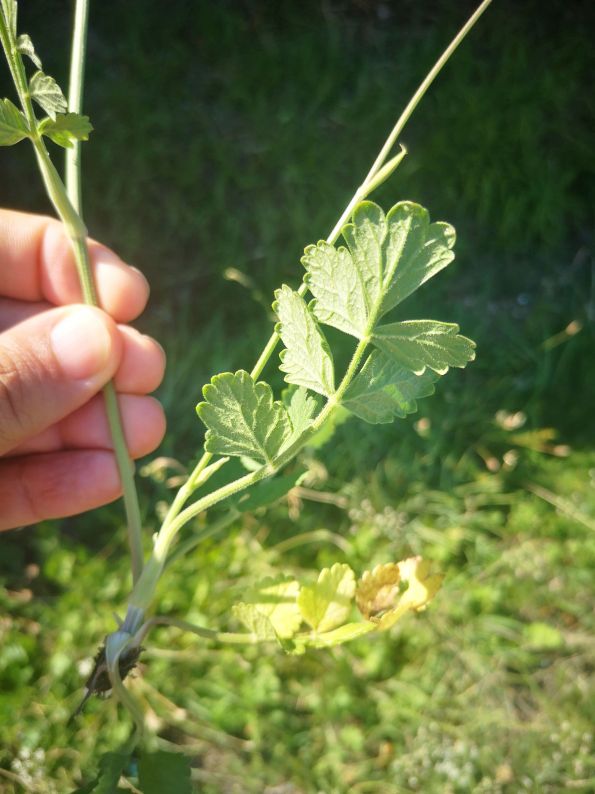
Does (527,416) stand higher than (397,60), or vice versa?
(397,60)

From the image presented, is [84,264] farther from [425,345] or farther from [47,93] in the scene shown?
[425,345]

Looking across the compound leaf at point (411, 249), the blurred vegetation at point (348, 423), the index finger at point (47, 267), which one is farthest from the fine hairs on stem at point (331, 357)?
the blurred vegetation at point (348, 423)

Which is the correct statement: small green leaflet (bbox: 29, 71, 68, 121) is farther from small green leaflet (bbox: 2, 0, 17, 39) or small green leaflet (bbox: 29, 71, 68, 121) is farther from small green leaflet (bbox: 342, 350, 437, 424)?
small green leaflet (bbox: 342, 350, 437, 424)

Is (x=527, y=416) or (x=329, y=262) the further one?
(x=527, y=416)

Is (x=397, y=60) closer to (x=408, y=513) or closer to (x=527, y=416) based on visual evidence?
(x=527, y=416)

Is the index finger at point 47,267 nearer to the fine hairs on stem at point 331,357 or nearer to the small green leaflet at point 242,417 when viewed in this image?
the fine hairs on stem at point 331,357

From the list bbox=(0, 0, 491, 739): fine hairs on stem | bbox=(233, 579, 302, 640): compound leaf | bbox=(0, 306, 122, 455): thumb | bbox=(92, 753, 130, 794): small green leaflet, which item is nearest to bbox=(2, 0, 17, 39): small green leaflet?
bbox=(0, 0, 491, 739): fine hairs on stem

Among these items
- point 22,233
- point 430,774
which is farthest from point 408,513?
point 22,233
